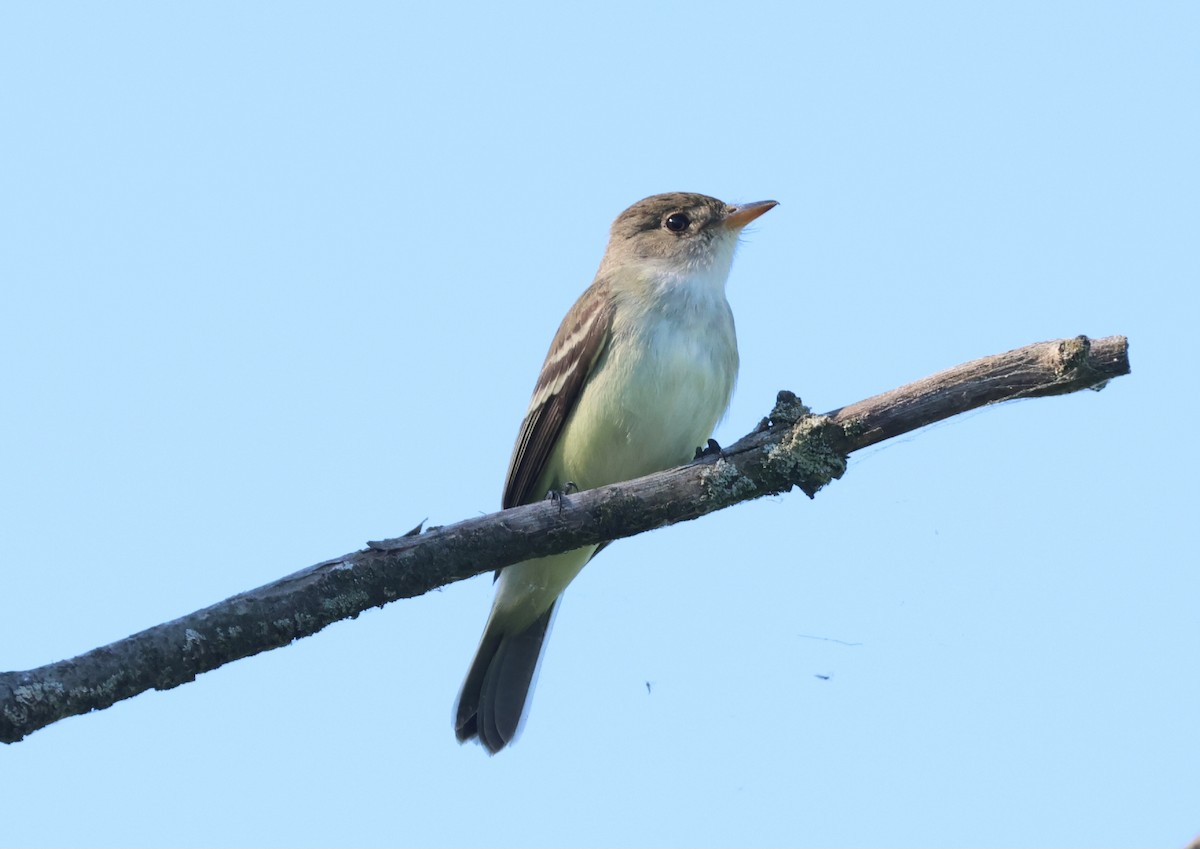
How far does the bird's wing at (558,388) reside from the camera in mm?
8031

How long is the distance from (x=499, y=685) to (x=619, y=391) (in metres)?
2.25

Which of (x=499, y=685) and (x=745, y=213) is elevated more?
(x=745, y=213)

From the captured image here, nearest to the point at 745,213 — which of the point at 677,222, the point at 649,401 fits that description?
the point at 677,222

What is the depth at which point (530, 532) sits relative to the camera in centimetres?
632

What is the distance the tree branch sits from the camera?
5.30 m

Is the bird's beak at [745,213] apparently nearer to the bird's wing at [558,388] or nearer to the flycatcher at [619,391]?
the flycatcher at [619,391]

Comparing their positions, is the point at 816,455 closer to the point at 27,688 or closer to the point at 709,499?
the point at 709,499

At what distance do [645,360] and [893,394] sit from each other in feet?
6.27

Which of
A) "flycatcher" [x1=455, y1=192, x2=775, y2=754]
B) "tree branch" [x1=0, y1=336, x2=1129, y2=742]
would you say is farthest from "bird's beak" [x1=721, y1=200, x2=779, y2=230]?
"tree branch" [x1=0, y1=336, x2=1129, y2=742]

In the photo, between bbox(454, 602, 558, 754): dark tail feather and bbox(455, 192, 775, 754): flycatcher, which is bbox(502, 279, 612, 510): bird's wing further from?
bbox(454, 602, 558, 754): dark tail feather

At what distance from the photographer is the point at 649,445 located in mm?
7805

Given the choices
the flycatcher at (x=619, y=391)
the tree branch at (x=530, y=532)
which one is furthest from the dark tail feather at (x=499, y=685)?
the tree branch at (x=530, y=532)

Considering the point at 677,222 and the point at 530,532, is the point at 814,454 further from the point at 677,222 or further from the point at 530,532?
the point at 677,222

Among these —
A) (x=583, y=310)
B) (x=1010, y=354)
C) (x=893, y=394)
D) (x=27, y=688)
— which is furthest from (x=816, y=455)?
(x=27, y=688)
